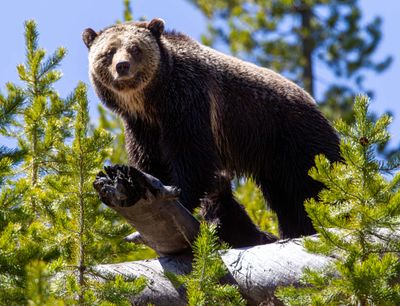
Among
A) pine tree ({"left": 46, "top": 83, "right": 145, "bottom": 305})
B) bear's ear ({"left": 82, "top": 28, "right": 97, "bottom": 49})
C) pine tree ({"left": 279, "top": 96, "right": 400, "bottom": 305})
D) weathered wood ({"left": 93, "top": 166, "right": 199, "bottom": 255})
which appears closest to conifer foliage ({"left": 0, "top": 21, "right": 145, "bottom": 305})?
pine tree ({"left": 46, "top": 83, "right": 145, "bottom": 305})

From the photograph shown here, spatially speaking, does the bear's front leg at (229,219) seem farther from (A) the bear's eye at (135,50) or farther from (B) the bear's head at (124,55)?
(A) the bear's eye at (135,50)

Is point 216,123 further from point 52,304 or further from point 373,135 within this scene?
point 52,304

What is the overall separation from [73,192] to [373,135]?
222 cm

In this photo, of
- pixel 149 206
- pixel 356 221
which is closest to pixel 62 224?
pixel 149 206

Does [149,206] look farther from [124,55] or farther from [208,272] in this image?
[124,55]

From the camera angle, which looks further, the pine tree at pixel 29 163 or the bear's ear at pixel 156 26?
the bear's ear at pixel 156 26

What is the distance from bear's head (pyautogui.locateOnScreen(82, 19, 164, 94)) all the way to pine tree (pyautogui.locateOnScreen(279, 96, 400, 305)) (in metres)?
4.22

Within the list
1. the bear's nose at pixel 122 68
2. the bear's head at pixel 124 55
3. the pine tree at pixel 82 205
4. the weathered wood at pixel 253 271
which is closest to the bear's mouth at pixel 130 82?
the bear's head at pixel 124 55

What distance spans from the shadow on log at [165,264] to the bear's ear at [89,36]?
3977 millimetres

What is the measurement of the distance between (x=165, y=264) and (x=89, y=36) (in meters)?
4.16

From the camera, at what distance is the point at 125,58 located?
30.9 ft

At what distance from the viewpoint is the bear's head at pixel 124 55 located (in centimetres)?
943

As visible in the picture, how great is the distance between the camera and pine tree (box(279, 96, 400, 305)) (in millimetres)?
5082

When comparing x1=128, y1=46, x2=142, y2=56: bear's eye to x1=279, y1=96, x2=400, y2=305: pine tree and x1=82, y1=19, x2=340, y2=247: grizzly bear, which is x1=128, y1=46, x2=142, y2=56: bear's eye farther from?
x1=279, y1=96, x2=400, y2=305: pine tree
